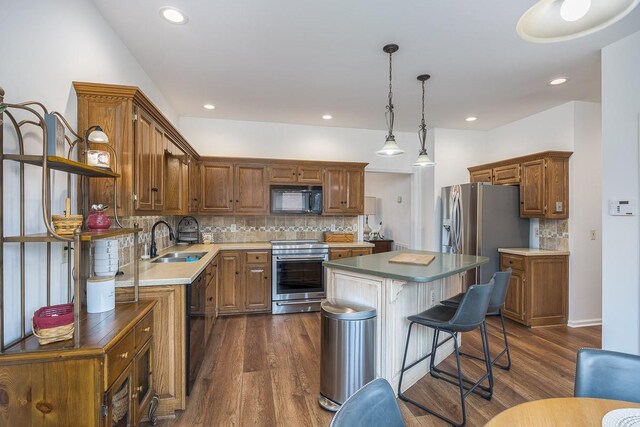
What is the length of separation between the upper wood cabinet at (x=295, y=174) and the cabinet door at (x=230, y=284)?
123 centimetres

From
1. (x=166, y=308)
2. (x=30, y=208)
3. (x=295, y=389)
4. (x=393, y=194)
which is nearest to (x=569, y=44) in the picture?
(x=295, y=389)

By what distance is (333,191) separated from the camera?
4605 millimetres

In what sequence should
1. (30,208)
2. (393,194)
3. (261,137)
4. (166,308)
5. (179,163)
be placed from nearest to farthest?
(30,208), (166,308), (179,163), (261,137), (393,194)

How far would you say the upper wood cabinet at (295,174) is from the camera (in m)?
4.41

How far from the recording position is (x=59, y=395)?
121 cm

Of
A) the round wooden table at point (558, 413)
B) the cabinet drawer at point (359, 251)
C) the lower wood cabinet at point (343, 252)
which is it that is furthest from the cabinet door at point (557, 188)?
the round wooden table at point (558, 413)

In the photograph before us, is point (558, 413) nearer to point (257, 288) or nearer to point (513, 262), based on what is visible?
point (513, 262)

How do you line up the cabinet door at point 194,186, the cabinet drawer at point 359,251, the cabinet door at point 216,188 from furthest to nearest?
the cabinet drawer at point 359,251, the cabinet door at point 216,188, the cabinet door at point 194,186

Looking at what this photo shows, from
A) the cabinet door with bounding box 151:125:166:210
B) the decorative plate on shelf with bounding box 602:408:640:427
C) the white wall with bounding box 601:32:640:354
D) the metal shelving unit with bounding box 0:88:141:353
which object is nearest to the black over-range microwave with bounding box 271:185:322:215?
the cabinet door with bounding box 151:125:166:210

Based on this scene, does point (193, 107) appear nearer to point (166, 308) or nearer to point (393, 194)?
point (166, 308)

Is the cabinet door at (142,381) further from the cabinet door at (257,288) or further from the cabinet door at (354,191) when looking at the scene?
the cabinet door at (354,191)

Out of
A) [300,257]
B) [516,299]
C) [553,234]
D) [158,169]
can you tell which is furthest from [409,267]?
[553,234]

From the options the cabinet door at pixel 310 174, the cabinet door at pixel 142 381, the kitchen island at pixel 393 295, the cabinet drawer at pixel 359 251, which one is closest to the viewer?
the cabinet door at pixel 142 381

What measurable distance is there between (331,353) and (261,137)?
11.5ft
